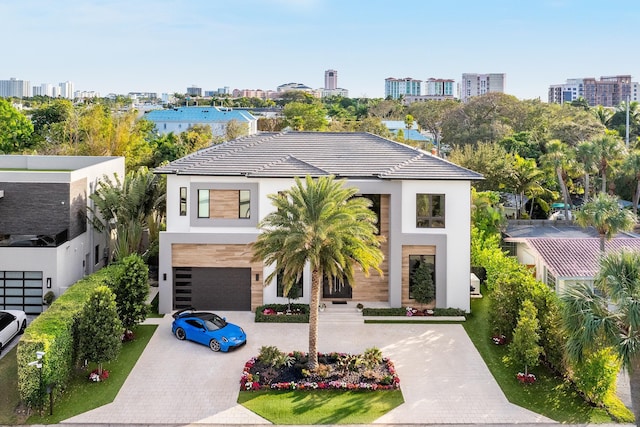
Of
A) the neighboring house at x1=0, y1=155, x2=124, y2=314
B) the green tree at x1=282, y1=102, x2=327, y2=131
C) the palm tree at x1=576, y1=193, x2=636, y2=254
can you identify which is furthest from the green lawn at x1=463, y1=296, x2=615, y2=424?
the green tree at x1=282, y1=102, x2=327, y2=131

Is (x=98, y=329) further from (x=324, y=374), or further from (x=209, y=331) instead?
(x=324, y=374)

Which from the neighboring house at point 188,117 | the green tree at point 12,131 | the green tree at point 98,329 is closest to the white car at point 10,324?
the green tree at point 98,329

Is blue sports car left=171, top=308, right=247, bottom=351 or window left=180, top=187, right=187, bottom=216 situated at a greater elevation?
window left=180, top=187, right=187, bottom=216

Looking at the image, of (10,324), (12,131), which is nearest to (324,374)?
(10,324)

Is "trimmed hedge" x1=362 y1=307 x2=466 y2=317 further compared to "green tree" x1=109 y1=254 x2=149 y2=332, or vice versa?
"trimmed hedge" x1=362 y1=307 x2=466 y2=317

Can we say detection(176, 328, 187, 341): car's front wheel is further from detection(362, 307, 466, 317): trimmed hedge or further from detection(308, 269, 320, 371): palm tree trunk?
detection(362, 307, 466, 317): trimmed hedge

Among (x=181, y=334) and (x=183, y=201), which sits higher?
(x=183, y=201)

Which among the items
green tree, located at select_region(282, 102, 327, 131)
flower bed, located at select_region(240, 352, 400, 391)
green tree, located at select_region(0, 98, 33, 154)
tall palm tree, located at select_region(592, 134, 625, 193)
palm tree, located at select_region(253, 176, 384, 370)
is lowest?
flower bed, located at select_region(240, 352, 400, 391)
